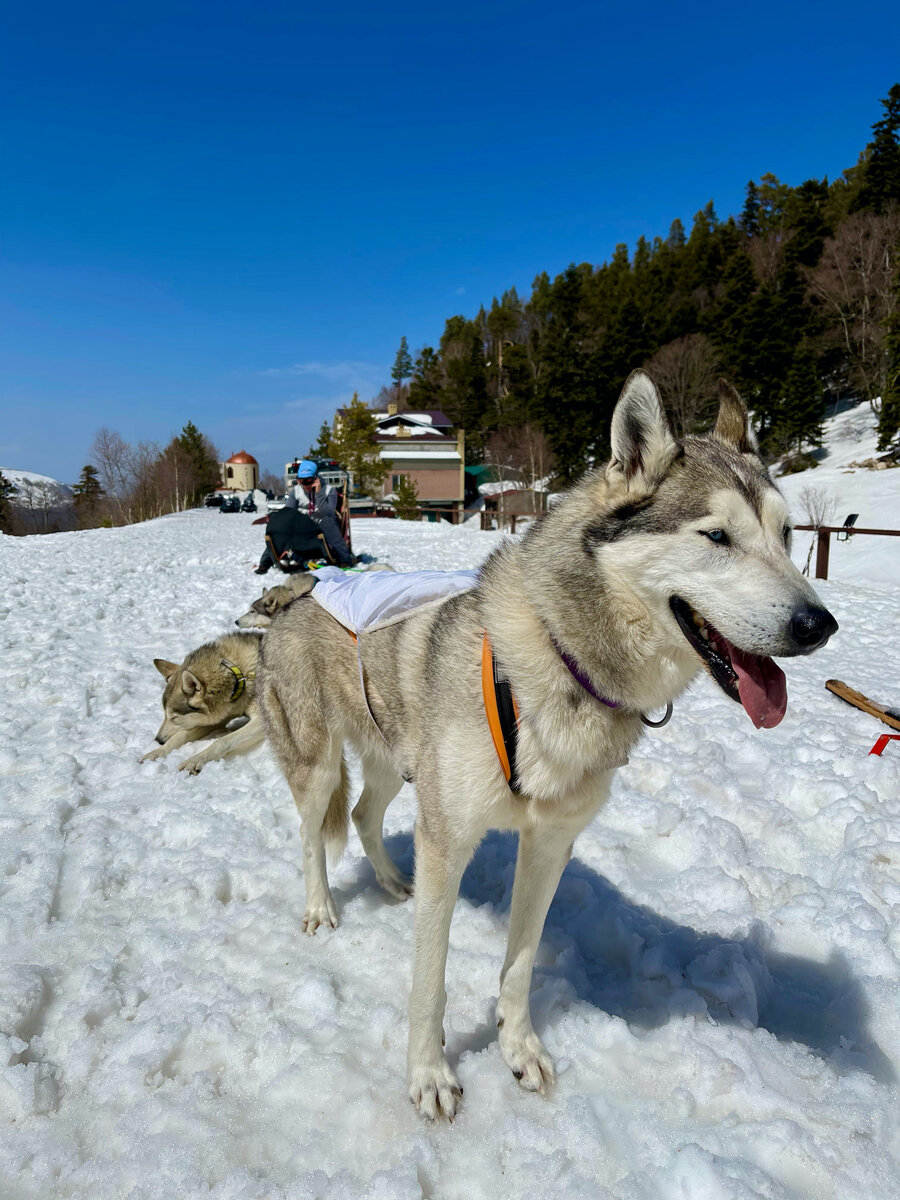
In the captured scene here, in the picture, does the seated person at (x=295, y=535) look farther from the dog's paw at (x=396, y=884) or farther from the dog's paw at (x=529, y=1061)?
the dog's paw at (x=529, y=1061)

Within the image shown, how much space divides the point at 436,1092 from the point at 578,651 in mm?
1568

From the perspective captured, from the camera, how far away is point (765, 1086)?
2.11 meters

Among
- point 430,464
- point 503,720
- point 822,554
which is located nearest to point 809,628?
point 503,720

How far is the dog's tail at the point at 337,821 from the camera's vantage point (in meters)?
3.23

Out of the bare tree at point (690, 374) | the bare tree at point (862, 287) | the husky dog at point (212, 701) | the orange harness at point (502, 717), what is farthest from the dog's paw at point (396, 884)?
the bare tree at point (862, 287)

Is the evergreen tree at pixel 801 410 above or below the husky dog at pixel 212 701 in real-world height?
above

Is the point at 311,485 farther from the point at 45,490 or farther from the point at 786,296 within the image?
the point at 45,490

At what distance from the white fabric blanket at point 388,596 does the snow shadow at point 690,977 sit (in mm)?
1570

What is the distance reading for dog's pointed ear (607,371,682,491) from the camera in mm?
1933

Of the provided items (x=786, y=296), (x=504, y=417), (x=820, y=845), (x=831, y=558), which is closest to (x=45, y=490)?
(x=504, y=417)

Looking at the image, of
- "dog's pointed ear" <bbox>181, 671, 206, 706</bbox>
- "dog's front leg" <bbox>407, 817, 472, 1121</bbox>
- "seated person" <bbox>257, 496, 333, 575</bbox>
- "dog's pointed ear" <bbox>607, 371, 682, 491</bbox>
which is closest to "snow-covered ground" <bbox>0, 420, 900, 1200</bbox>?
"dog's front leg" <bbox>407, 817, 472, 1121</bbox>

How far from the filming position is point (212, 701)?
5.47 metres

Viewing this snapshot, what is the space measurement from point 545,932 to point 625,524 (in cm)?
202

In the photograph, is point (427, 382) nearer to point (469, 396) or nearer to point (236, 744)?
point (469, 396)
